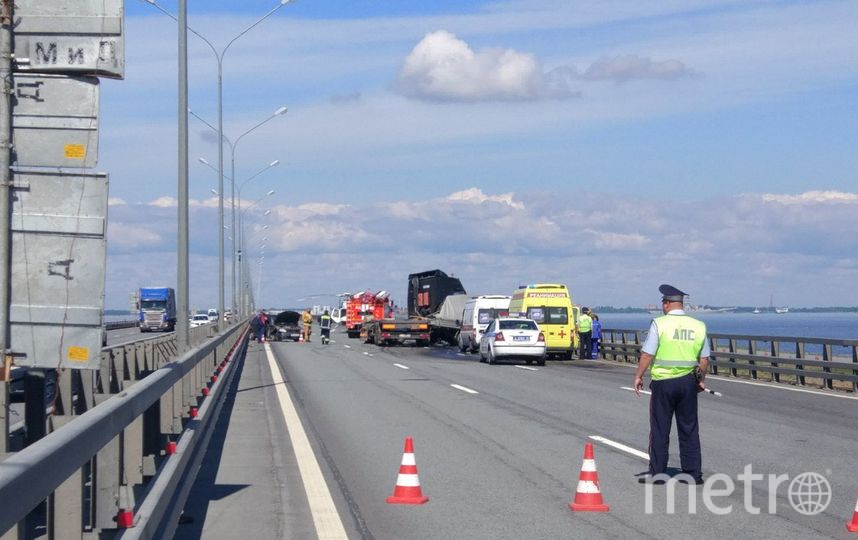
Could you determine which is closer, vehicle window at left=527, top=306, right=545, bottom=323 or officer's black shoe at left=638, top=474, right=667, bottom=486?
officer's black shoe at left=638, top=474, right=667, bottom=486

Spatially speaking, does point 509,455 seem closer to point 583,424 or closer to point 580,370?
point 583,424

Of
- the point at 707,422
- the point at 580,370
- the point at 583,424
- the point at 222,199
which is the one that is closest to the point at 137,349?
the point at 583,424

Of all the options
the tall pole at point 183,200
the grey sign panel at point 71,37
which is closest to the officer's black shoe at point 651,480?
the grey sign panel at point 71,37

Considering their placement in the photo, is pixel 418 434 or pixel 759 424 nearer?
pixel 418 434

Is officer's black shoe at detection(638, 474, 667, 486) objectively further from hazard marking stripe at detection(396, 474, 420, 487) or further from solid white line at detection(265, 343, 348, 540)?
solid white line at detection(265, 343, 348, 540)

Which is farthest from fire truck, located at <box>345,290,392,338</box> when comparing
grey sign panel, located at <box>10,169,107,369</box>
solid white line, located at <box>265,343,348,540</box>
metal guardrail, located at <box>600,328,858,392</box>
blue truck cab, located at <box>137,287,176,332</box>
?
grey sign panel, located at <box>10,169,107,369</box>

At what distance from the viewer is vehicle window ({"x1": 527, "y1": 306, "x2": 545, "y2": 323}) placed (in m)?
41.7

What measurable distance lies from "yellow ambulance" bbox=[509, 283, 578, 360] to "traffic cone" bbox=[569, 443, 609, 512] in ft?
102

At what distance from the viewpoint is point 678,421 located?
11.3 m

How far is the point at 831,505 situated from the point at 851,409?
10.6 meters

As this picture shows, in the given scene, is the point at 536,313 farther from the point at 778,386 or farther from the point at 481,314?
the point at 778,386

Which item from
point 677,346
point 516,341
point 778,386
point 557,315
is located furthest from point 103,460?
point 557,315

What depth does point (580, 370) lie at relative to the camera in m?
34.5

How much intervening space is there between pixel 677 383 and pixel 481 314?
37.6 m
